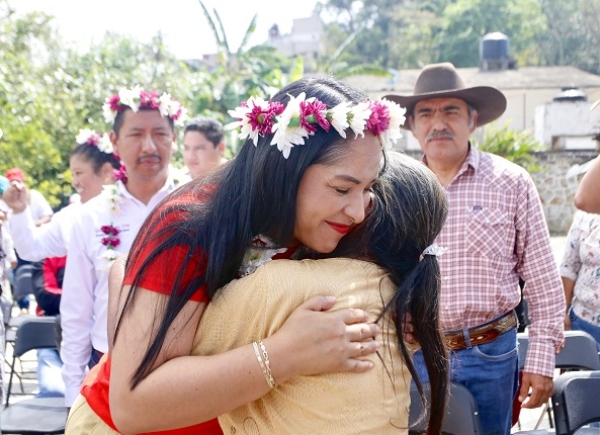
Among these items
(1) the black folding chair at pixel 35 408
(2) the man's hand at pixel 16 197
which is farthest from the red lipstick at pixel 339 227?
(2) the man's hand at pixel 16 197

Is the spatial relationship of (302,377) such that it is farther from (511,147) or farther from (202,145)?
(511,147)

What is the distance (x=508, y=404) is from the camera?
3834 millimetres

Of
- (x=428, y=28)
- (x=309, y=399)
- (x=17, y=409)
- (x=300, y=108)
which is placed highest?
(x=428, y=28)

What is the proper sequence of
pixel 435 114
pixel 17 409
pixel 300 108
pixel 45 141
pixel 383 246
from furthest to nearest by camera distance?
pixel 45 141
pixel 17 409
pixel 435 114
pixel 383 246
pixel 300 108

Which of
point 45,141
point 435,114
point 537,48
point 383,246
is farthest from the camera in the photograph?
point 537,48

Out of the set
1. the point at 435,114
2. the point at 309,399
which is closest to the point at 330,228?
the point at 309,399

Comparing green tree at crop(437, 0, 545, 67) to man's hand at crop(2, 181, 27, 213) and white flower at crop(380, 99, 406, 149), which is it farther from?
white flower at crop(380, 99, 406, 149)

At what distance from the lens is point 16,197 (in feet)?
15.8

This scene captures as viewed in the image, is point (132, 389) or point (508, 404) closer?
point (132, 389)

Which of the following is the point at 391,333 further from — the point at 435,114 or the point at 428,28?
the point at 428,28

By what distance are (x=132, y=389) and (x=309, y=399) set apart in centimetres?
38

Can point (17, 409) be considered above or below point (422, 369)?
below

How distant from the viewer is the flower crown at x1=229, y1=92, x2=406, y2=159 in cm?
193

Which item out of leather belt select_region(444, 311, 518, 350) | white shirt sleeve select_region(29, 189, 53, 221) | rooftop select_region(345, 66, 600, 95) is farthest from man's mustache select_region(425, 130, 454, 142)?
rooftop select_region(345, 66, 600, 95)
